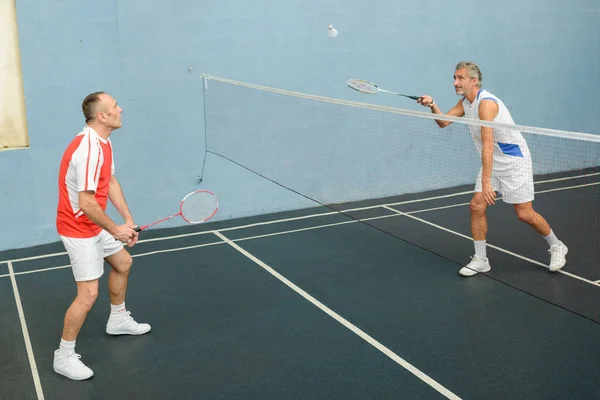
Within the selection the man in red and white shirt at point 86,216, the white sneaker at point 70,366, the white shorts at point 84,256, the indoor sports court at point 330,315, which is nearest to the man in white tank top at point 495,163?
the indoor sports court at point 330,315

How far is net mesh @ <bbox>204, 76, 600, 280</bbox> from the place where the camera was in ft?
25.6

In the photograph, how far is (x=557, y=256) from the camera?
608 cm

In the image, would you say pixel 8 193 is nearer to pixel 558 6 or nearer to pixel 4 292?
pixel 4 292

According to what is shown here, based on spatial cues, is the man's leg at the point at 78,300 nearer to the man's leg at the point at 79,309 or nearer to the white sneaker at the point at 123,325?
the man's leg at the point at 79,309

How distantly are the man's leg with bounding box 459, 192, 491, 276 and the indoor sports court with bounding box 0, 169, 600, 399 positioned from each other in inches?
3.7

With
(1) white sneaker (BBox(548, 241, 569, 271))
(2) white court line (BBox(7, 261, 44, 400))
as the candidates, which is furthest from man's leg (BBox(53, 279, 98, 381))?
(1) white sneaker (BBox(548, 241, 569, 271))

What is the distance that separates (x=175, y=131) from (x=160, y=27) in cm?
110

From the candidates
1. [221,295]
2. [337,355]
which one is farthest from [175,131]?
[337,355]

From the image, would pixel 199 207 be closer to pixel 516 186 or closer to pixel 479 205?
pixel 479 205

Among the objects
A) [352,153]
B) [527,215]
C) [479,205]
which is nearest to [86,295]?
[479,205]

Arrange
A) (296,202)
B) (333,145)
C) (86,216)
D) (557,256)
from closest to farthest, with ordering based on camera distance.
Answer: (86,216) → (557,256) → (333,145) → (296,202)

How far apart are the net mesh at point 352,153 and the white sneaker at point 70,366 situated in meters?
3.52

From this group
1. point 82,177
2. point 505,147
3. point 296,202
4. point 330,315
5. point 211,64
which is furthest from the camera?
point 296,202

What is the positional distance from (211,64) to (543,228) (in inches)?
154
